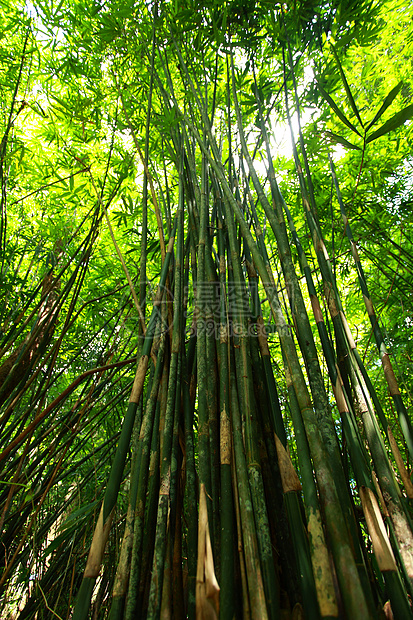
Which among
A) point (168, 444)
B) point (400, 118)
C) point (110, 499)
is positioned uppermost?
point (400, 118)

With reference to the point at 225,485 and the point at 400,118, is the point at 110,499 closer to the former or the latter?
the point at 225,485

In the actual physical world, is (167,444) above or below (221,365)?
below

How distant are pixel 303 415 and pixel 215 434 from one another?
0.88 ft

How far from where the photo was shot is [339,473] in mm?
653

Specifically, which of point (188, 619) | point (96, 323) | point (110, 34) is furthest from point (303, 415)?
point (96, 323)

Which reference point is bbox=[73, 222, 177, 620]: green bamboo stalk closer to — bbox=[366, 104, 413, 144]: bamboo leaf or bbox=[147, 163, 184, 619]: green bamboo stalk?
bbox=[147, 163, 184, 619]: green bamboo stalk

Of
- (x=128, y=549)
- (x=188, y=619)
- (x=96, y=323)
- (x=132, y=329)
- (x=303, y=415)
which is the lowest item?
(x=188, y=619)

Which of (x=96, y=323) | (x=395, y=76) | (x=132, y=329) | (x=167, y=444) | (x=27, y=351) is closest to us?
(x=167, y=444)

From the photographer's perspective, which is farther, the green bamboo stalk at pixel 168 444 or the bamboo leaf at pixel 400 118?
the bamboo leaf at pixel 400 118

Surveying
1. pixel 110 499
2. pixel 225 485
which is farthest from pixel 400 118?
pixel 110 499

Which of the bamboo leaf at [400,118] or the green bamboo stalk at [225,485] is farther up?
the bamboo leaf at [400,118]

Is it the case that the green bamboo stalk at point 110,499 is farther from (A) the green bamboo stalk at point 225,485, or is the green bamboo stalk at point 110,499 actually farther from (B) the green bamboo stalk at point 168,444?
(A) the green bamboo stalk at point 225,485

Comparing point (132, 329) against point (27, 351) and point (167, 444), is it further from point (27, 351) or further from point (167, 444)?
point (167, 444)

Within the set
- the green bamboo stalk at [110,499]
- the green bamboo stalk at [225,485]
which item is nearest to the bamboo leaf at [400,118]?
the green bamboo stalk at [225,485]
